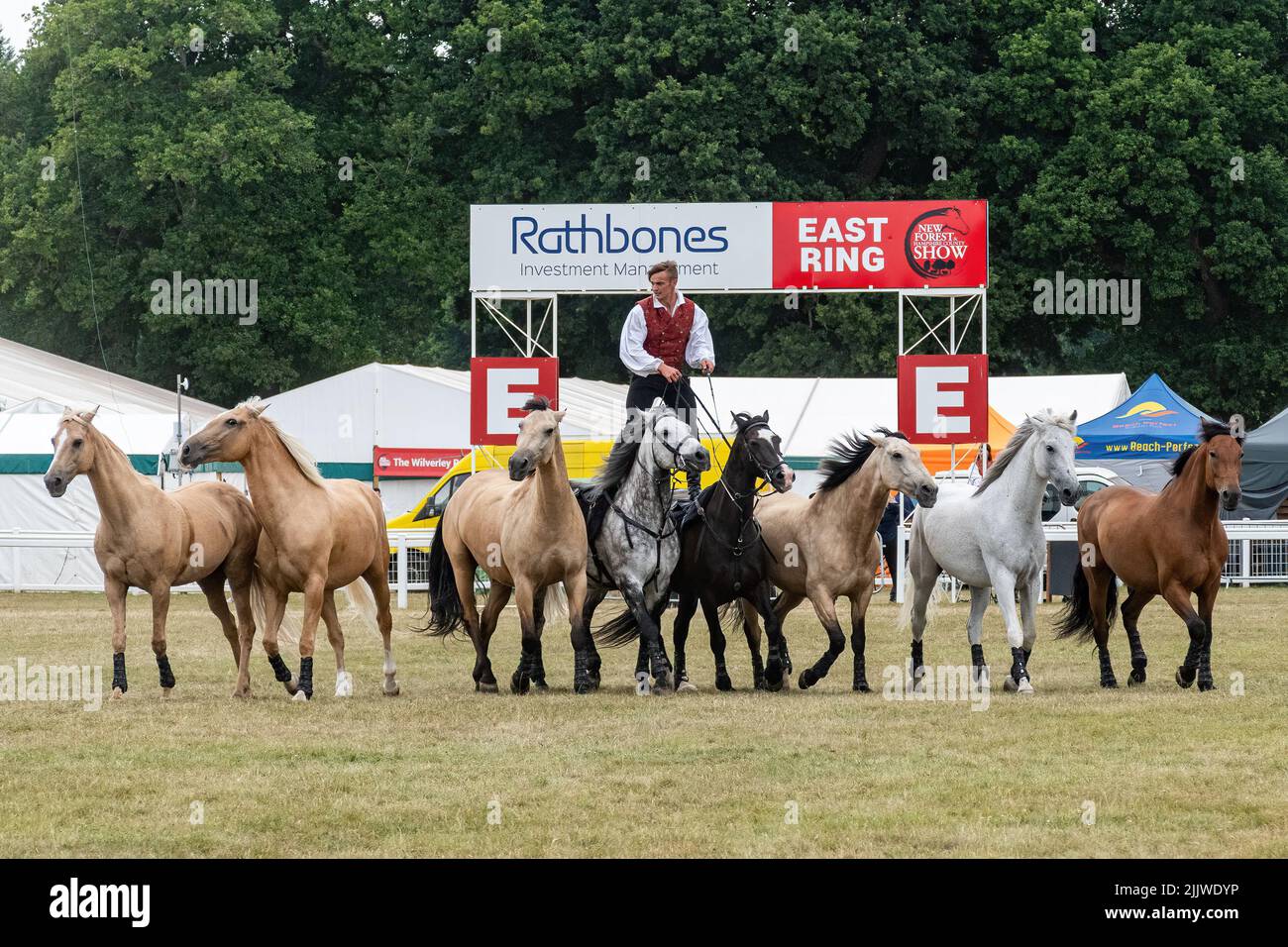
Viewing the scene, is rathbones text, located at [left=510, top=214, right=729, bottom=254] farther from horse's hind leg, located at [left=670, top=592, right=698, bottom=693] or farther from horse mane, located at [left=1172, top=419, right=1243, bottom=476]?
horse mane, located at [left=1172, top=419, right=1243, bottom=476]

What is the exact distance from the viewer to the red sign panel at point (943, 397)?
23984 millimetres

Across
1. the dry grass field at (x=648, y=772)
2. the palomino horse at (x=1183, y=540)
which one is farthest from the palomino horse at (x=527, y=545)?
the palomino horse at (x=1183, y=540)

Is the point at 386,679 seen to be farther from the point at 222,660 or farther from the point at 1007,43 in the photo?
the point at 1007,43

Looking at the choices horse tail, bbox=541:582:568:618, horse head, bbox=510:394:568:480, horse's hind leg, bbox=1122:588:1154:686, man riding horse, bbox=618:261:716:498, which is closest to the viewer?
horse head, bbox=510:394:568:480

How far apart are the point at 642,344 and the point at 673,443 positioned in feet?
4.70

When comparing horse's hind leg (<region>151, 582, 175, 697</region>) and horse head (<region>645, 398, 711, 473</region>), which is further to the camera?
horse's hind leg (<region>151, 582, 175, 697</region>)

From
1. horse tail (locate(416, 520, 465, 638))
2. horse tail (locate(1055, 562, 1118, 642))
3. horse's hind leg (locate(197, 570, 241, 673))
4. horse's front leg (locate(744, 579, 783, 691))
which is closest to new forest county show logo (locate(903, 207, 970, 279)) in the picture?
horse tail (locate(1055, 562, 1118, 642))

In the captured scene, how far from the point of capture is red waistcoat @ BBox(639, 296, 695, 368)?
13453 mm

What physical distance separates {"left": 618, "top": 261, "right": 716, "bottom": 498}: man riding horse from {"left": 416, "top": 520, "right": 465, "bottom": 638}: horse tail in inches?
80.0

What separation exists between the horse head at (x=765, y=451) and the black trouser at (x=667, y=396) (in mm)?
547

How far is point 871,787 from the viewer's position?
8.26 meters

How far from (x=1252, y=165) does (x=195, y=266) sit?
23.0 metres

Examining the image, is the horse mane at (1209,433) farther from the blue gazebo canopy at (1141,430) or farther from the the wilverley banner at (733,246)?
the blue gazebo canopy at (1141,430)
